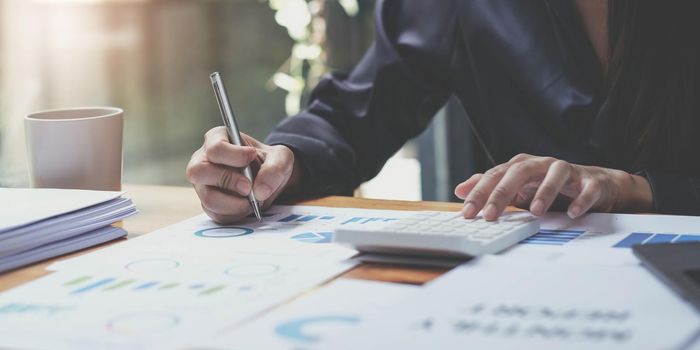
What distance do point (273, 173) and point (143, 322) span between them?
0.41m

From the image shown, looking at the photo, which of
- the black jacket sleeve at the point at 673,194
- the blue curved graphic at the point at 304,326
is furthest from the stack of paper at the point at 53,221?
the black jacket sleeve at the point at 673,194

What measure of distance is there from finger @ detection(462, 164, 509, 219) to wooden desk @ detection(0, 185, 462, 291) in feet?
0.32

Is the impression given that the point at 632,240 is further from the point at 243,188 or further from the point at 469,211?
the point at 243,188

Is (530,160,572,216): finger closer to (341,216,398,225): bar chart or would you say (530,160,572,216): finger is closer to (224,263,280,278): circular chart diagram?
(341,216,398,225): bar chart

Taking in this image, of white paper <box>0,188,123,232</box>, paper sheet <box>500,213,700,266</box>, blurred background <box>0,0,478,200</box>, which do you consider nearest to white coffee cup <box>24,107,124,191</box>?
white paper <box>0,188,123,232</box>

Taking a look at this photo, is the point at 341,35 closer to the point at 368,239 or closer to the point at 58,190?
the point at 58,190

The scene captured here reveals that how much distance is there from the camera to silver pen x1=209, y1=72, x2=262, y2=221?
0.96 meters

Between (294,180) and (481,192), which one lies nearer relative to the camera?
(481,192)

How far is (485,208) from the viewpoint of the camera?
86 centimetres

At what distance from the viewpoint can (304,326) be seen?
1.89ft

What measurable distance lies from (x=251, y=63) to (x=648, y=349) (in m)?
2.13

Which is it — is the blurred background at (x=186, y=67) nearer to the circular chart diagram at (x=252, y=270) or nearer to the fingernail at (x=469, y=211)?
the fingernail at (x=469, y=211)

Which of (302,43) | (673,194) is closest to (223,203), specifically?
(673,194)

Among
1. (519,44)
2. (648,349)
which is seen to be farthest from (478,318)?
(519,44)
